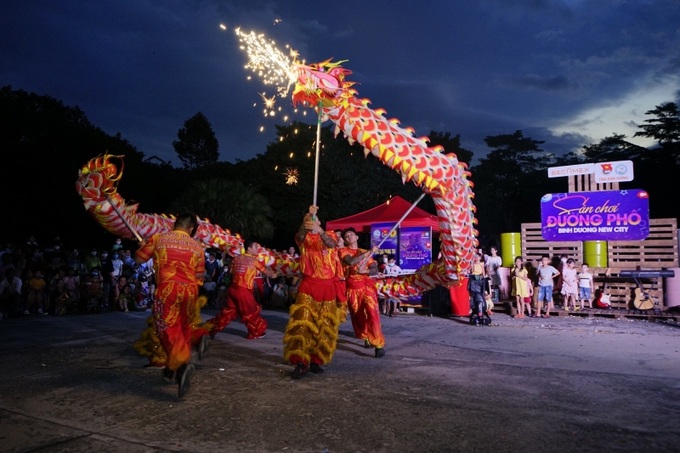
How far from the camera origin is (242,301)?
8.27 metres

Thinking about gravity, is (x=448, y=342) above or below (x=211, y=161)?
below

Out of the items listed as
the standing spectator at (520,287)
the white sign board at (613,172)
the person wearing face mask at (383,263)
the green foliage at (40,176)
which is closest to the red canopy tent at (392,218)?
the person wearing face mask at (383,263)

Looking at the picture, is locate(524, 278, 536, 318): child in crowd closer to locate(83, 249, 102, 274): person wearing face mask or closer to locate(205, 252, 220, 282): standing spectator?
locate(205, 252, 220, 282): standing spectator

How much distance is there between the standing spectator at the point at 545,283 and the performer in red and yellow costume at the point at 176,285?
8762 millimetres

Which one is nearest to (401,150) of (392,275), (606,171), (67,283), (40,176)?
(392,275)

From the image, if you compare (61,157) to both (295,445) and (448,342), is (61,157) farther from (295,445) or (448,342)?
(295,445)

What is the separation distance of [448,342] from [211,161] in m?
41.4

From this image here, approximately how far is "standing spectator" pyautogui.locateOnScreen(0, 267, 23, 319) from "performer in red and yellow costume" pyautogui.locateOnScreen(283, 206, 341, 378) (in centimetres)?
824

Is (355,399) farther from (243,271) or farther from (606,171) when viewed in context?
(606,171)

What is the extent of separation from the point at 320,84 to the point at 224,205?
50.5 ft

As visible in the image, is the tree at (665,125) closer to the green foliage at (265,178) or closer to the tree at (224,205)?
the green foliage at (265,178)

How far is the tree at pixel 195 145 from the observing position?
46.8m

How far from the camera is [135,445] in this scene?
347 centimetres

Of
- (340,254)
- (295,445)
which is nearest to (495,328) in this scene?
(340,254)
